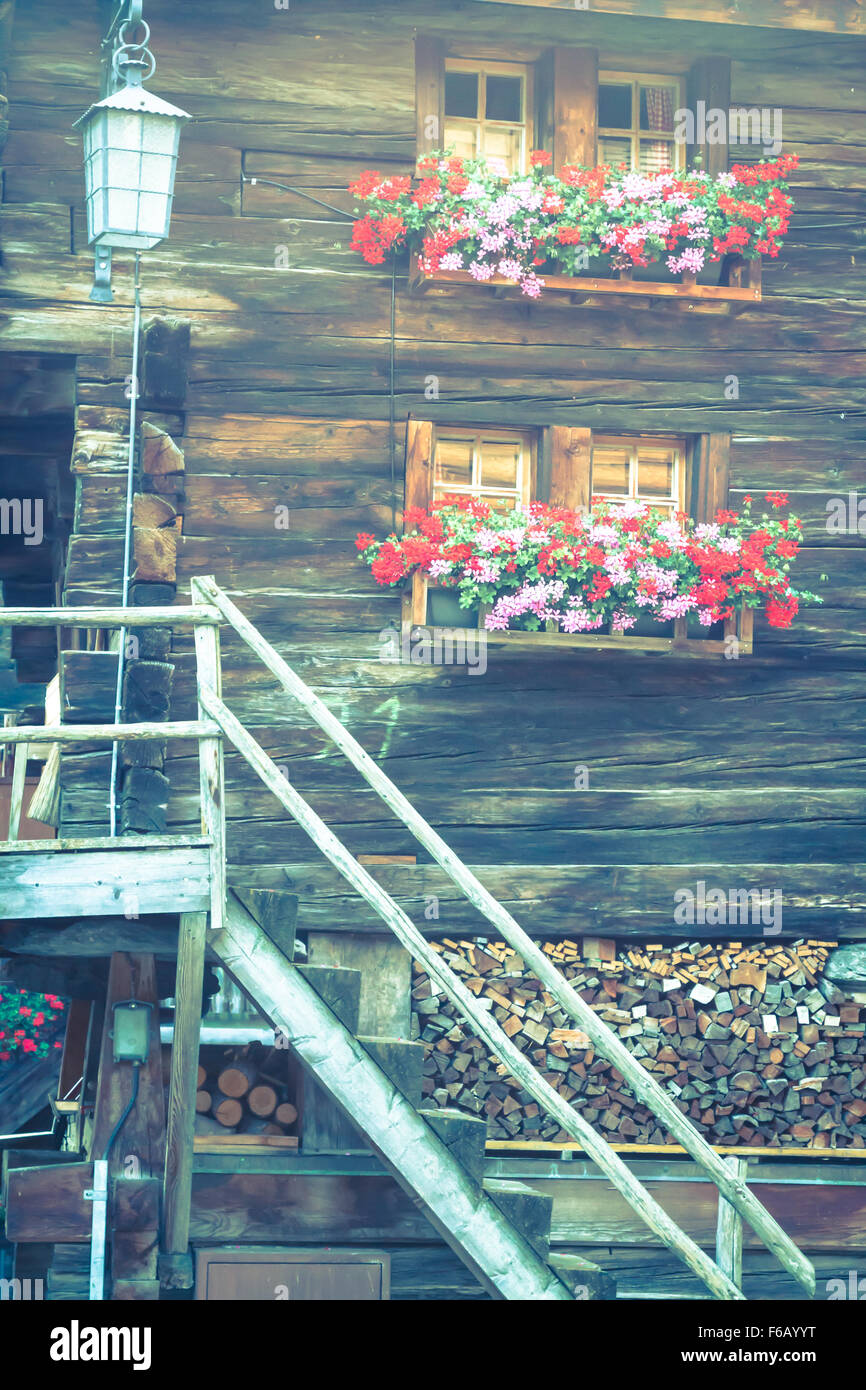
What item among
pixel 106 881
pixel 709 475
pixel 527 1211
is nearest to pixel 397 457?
pixel 709 475

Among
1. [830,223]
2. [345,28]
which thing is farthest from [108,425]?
[830,223]

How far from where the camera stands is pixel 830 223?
10.8m

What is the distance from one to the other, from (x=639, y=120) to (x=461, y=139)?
113 centimetres

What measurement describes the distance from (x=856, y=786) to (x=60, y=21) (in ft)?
21.0

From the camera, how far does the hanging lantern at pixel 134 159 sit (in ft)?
28.3

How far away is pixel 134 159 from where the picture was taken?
8.67 metres

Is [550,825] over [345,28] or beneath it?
beneath

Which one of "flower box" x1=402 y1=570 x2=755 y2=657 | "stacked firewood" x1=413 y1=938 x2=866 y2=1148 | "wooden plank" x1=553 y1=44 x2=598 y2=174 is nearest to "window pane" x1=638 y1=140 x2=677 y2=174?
"wooden plank" x1=553 y1=44 x2=598 y2=174

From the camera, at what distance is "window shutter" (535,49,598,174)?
34.2ft

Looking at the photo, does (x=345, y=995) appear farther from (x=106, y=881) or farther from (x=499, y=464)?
(x=499, y=464)
